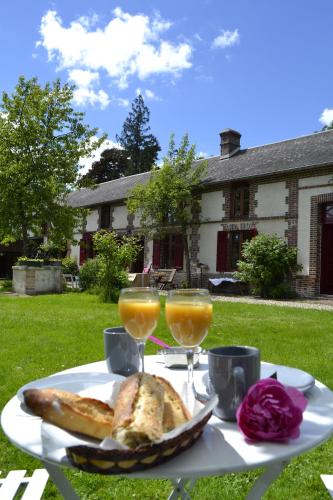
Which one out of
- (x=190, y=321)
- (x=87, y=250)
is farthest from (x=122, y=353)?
(x=87, y=250)

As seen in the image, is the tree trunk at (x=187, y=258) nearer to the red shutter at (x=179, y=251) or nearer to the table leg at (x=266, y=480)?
the red shutter at (x=179, y=251)

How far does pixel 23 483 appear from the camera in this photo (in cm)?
228

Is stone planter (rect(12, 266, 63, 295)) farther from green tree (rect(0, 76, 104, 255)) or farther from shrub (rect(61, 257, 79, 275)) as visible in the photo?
shrub (rect(61, 257, 79, 275))

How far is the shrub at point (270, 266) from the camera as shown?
13336mm

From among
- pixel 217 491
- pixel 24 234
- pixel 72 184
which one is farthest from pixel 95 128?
pixel 217 491

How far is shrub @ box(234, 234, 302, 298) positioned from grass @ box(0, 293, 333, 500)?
3.15m

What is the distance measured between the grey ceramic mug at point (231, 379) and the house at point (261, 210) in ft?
42.3

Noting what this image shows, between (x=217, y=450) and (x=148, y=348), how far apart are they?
4233 mm

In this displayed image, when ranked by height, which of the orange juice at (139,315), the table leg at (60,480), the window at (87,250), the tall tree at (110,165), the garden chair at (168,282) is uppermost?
the tall tree at (110,165)

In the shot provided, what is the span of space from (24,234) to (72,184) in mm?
2702

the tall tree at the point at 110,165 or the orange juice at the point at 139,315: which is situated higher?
the tall tree at the point at 110,165

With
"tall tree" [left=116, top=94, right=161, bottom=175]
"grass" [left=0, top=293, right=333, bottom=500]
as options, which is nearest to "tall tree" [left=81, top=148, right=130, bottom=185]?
"tall tree" [left=116, top=94, right=161, bottom=175]

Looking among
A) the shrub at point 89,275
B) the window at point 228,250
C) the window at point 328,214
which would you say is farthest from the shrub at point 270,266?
the shrub at point 89,275

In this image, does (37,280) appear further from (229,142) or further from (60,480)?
(60,480)
